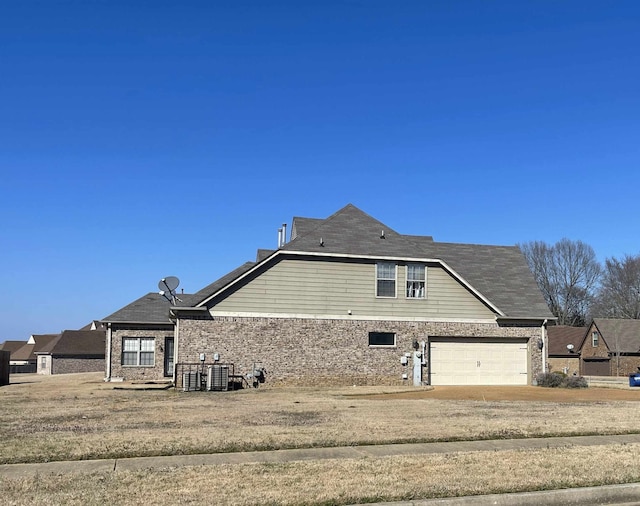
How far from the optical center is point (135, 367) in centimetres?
3212

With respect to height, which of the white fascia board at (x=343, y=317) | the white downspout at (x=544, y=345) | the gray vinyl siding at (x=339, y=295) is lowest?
the white downspout at (x=544, y=345)

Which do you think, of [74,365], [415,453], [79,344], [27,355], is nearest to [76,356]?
[74,365]

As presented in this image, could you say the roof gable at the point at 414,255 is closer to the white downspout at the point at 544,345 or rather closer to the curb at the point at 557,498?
the white downspout at the point at 544,345

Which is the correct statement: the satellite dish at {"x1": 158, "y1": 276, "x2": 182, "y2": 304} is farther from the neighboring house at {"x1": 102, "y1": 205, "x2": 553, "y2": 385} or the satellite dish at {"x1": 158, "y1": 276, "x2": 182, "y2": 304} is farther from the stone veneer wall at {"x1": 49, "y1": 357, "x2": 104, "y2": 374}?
the stone veneer wall at {"x1": 49, "y1": 357, "x2": 104, "y2": 374}

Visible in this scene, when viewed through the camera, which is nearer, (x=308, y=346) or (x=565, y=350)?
(x=308, y=346)

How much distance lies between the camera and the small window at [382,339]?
26062 mm

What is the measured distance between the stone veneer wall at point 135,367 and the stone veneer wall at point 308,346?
29.9 ft

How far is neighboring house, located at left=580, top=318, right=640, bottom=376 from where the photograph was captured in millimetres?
54781

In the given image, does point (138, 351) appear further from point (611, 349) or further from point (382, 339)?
point (611, 349)

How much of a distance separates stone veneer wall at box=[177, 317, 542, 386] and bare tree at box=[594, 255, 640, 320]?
56.9 m

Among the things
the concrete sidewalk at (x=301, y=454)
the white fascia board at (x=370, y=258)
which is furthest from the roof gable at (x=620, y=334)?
the concrete sidewalk at (x=301, y=454)

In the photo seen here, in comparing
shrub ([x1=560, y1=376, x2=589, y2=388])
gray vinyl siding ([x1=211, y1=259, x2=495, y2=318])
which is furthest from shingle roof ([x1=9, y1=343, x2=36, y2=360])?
shrub ([x1=560, y1=376, x2=589, y2=388])

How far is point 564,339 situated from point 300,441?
5762cm

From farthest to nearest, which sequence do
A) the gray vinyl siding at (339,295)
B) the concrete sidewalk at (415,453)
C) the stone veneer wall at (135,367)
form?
the stone veneer wall at (135,367), the gray vinyl siding at (339,295), the concrete sidewalk at (415,453)
